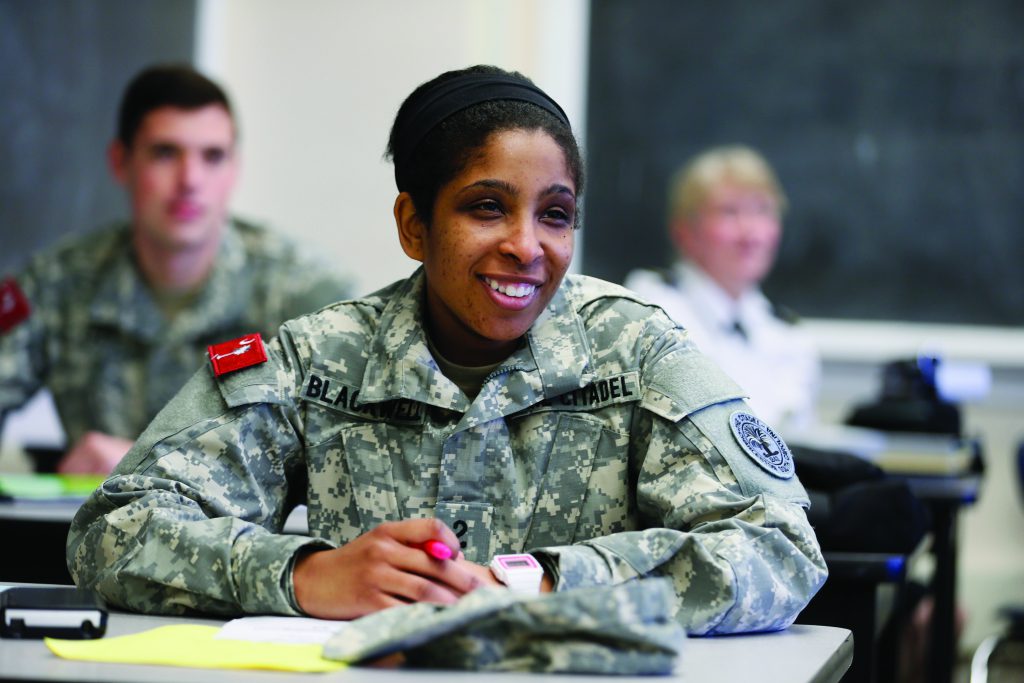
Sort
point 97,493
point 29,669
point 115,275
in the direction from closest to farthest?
point 29,669
point 97,493
point 115,275

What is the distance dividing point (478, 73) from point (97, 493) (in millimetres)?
651

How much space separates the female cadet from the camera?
1.43m

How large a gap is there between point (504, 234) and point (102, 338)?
184 cm

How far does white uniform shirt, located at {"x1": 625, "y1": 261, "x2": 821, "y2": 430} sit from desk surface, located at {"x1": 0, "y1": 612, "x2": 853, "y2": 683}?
251cm

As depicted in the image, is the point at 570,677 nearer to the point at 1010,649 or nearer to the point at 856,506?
the point at 856,506

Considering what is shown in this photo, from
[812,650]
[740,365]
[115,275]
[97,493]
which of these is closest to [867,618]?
[812,650]

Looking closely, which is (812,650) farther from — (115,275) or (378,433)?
(115,275)

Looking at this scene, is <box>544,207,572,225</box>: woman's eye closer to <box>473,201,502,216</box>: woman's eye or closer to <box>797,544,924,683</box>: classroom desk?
<box>473,201,502,216</box>: woman's eye

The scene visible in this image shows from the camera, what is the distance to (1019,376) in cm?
483

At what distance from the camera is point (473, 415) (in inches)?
60.7

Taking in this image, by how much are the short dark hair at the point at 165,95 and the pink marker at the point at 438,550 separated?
7.27 feet

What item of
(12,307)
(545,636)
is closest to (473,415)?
(545,636)

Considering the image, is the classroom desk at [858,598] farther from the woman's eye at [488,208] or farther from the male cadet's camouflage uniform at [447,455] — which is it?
the woman's eye at [488,208]

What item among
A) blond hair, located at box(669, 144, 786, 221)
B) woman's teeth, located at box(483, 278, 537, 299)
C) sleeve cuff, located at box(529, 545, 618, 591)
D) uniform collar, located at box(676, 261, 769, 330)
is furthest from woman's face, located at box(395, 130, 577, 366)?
blond hair, located at box(669, 144, 786, 221)
